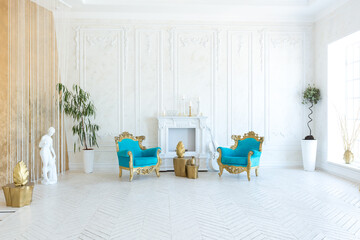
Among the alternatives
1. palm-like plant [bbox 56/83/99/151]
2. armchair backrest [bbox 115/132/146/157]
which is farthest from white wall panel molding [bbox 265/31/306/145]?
palm-like plant [bbox 56/83/99/151]

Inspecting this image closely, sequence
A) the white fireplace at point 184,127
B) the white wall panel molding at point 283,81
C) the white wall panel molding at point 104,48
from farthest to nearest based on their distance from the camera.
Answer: the white wall panel molding at point 283,81, the white wall panel molding at point 104,48, the white fireplace at point 184,127

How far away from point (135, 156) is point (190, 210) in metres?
2.57

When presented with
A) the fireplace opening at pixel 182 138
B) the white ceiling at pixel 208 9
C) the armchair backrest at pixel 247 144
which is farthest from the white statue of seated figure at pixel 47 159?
the armchair backrest at pixel 247 144

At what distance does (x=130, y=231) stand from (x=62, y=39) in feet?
15.4

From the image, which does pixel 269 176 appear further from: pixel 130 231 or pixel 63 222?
pixel 63 222

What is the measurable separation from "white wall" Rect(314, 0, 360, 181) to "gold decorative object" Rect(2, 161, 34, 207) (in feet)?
19.3

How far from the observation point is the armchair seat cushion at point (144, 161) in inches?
217

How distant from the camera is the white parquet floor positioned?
299 cm

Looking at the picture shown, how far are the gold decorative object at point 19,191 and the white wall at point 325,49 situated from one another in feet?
19.3

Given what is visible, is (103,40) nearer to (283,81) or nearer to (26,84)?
(26,84)

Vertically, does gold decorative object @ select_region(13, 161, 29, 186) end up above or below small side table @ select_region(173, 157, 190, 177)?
above

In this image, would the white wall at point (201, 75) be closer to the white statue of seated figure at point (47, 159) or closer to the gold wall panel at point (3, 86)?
the white statue of seated figure at point (47, 159)

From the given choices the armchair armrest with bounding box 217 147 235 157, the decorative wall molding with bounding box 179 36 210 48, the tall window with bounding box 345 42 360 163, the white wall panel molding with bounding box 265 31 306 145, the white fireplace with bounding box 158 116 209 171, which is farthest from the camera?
the white wall panel molding with bounding box 265 31 306 145

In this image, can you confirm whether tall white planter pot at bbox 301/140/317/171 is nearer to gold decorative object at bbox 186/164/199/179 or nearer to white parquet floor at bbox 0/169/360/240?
white parquet floor at bbox 0/169/360/240
